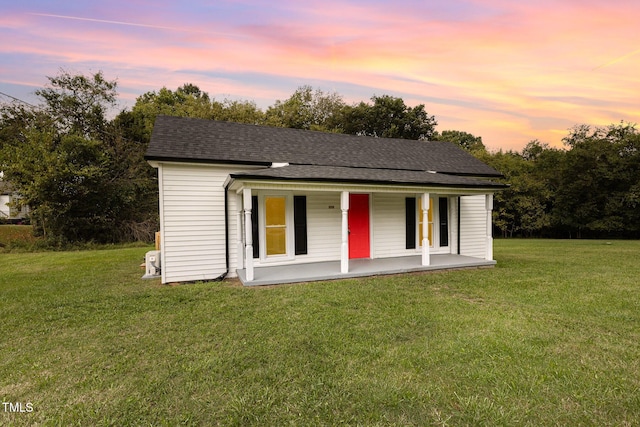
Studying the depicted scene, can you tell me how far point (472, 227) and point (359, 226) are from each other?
427 centimetres

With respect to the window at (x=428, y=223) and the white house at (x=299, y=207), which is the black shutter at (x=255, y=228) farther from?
the window at (x=428, y=223)

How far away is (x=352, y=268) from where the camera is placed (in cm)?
733

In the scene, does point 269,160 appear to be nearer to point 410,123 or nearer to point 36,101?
point 36,101

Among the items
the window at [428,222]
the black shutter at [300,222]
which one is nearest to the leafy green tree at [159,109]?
the black shutter at [300,222]

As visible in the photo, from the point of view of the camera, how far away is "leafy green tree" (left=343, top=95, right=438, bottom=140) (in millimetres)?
27625

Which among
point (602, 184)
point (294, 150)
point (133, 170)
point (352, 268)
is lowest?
point (352, 268)

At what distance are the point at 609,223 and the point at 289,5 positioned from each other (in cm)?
2274

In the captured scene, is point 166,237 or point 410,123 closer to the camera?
point 166,237

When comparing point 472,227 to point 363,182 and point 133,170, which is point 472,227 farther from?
point 133,170

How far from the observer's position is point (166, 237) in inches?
263

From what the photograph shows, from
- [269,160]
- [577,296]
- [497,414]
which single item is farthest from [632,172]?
[497,414]

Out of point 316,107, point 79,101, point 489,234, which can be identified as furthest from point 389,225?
point 316,107

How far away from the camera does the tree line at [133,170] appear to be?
14000 mm

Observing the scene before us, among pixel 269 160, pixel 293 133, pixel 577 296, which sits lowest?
pixel 577 296
